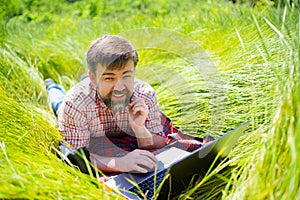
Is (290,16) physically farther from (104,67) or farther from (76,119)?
(76,119)

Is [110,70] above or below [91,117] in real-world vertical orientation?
above

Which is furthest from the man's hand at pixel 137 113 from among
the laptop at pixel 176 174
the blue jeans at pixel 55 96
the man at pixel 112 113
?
the blue jeans at pixel 55 96

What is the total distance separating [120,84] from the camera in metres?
1.80

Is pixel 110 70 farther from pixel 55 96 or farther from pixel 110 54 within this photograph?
pixel 55 96

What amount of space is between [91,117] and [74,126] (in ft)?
0.34

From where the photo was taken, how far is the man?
5.85 feet

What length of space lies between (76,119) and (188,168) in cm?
61

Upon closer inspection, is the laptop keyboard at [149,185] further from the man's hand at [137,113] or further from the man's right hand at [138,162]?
the man's hand at [137,113]

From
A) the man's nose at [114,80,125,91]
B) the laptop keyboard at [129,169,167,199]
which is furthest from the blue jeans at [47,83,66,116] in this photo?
the laptop keyboard at [129,169,167,199]

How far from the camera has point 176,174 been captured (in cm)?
147

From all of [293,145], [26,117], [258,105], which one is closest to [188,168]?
[258,105]

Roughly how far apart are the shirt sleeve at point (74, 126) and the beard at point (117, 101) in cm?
12

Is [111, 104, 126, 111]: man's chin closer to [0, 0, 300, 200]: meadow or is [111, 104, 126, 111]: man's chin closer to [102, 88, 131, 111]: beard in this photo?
[102, 88, 131, 111]: beard

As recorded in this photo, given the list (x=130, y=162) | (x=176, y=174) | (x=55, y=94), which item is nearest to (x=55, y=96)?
(x=55, y=94)
